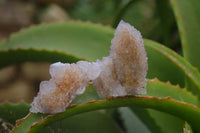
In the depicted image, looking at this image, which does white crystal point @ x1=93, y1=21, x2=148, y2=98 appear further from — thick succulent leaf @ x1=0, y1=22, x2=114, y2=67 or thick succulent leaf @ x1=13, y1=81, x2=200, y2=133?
thick succulent leaf @ x1=0, y1=22, x2=114, y2=67

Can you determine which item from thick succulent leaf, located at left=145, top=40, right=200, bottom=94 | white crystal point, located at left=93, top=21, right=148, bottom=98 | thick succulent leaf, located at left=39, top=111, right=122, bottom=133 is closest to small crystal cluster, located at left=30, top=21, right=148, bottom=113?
white crystal point, located at left=93, top=21, right=148, bottom=98

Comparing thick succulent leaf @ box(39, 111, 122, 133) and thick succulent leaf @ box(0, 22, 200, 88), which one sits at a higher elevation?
thick succulent leaf @ box(0, 22, 200, 88)

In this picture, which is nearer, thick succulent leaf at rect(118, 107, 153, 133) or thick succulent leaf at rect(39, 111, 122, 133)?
thick succulent leaf at rect(39, 111, 122, 133)

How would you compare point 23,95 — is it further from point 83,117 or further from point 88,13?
point 83,117

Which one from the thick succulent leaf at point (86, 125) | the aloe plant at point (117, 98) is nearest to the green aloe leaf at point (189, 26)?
the aloe plant at point (117, 98)

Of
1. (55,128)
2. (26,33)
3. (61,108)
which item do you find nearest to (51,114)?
(61,108)

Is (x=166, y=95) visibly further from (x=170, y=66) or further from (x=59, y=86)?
(x=59, y=86)

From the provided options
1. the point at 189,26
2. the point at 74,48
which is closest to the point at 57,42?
the point at 74,48

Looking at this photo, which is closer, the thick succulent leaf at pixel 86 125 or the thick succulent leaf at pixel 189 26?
the thick succulent leaf at pixel 86 125

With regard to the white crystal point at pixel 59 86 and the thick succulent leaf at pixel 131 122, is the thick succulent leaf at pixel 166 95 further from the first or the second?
the white crystal point at pixel 59 86
